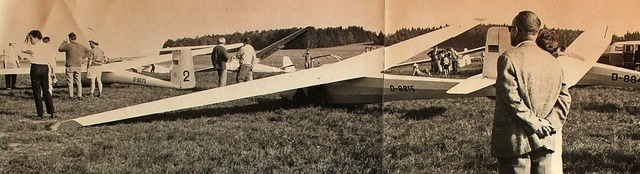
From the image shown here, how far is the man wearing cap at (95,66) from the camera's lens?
13.5 ft

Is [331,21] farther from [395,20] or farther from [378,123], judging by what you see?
[378,123]

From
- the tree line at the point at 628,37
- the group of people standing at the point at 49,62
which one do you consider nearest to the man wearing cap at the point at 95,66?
the group of people standing at the point at 49,62

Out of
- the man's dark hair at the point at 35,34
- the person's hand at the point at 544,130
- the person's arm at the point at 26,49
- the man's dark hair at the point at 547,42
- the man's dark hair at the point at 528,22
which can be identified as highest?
the man's dark hair at the point at 528,22

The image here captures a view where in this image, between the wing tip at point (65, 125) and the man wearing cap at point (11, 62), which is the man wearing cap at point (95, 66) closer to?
the wing tip at point (65, 125)

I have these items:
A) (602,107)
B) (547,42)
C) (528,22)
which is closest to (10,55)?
(528,22)

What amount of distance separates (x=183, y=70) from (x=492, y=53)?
1675mm

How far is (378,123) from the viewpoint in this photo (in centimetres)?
431

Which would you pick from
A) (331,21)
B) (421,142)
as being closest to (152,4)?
(331,21)

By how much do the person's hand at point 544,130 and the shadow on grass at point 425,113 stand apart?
80cm

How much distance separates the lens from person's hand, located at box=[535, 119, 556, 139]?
348 cm

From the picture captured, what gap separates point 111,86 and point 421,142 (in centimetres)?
174

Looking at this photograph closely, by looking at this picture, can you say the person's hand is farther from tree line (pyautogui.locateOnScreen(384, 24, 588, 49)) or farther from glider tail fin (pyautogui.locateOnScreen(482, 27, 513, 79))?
tree line (pyautogui.locateOnScreen(384, 24, 588, 49))

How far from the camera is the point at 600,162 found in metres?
4.11

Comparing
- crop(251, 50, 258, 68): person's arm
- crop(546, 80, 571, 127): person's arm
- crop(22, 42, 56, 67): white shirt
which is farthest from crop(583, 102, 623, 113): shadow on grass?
crop(22, 42, 56, 67): white shirt
